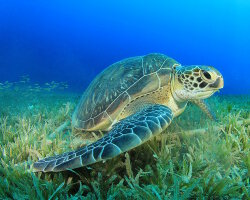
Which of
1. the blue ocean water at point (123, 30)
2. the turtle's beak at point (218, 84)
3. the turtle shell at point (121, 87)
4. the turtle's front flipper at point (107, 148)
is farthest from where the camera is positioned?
the blue ocean water at point (123, 30)

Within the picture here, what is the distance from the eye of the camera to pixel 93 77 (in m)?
59.8

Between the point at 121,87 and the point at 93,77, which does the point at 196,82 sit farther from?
the point at 93,77

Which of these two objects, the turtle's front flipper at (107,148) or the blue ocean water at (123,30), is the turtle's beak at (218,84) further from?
the blue ocean water at (123,30)

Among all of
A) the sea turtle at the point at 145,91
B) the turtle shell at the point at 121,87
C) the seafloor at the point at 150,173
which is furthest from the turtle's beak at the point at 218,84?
the turtle shell at the point at 121,87

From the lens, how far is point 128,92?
8.91 ft

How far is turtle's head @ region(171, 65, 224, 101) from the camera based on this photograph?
248 centimetres

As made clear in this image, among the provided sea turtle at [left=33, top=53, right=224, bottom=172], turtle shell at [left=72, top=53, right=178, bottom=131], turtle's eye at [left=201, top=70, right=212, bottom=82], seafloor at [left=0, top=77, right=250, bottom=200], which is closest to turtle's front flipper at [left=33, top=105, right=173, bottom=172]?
seafloor at [left=0, top=77, right=250, bottom=200]

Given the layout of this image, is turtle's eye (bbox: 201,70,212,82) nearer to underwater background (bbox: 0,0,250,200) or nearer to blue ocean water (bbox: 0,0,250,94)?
underwater background (bbox: 0,0,250,200)

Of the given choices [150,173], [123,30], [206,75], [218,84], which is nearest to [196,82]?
[206,75]

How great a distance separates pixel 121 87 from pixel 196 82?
983 mm

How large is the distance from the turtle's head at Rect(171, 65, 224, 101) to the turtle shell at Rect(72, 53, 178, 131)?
7.8 inches

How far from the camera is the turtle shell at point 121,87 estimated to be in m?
2.72

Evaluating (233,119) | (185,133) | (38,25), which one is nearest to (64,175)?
(185,133)

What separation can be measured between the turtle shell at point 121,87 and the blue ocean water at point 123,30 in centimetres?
7660
